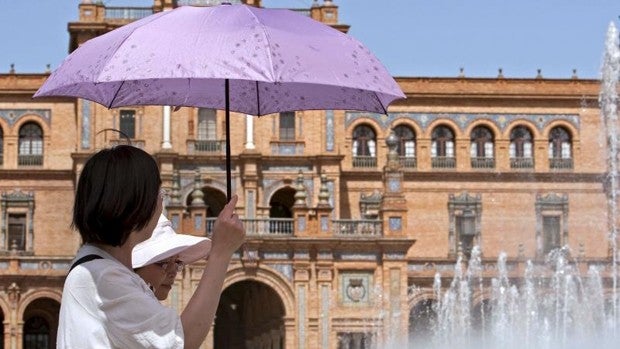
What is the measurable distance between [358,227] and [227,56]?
3762cm

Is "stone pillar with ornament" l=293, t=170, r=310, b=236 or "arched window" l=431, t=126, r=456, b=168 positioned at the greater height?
"arched window" l=431, t=126, r=456, b=168

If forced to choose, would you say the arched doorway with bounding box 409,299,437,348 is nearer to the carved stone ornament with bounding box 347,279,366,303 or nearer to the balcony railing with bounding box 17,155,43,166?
the carved stone ornament with bounding box 347,279,366,303

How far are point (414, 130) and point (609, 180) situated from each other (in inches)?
321

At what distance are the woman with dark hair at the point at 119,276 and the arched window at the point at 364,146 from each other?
52.0 m

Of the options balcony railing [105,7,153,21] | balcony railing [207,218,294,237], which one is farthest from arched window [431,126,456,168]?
balcony railing [207,218,294,237]

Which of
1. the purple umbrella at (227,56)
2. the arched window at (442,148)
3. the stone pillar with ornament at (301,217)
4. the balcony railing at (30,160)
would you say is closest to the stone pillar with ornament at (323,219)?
the stone pillar with ornament at (301,217)

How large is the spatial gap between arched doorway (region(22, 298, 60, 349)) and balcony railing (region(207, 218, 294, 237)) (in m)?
12.1

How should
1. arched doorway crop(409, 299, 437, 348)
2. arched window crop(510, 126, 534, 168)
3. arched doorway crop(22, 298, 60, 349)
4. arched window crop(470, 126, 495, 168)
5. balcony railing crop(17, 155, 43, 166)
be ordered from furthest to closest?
arched window crop(510, 126, 534, 168) → arched window crop(470, 126, 495, 168) → balcony railing crop(17, 155, 43, 166) → arched doorway crop(22, 298, 60, 349) → arched doorway crop(409, 299, 437, 348)

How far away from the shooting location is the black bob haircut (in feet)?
16.3

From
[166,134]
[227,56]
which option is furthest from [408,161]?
[227,56]

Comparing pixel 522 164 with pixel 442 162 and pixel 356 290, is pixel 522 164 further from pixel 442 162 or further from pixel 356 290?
pixel 356 290

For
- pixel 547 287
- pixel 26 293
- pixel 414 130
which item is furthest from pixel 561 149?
pixel 26 293

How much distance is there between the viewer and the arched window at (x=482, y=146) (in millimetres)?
58438

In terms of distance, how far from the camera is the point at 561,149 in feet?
193
